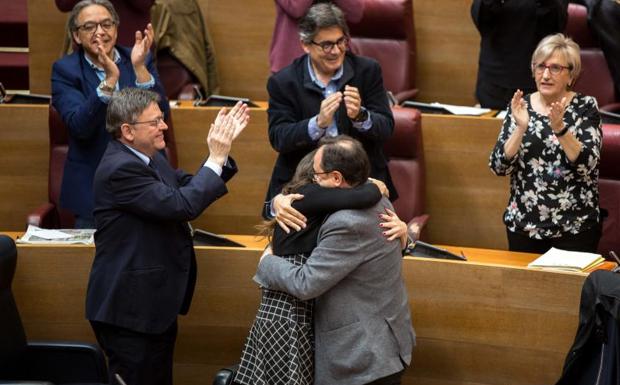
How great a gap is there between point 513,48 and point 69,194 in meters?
1.46

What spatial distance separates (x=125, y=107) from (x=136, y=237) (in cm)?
27

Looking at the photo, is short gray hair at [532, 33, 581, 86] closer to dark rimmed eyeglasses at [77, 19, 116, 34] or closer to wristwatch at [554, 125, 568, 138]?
wristwatch at [554, 125, 568, 138]

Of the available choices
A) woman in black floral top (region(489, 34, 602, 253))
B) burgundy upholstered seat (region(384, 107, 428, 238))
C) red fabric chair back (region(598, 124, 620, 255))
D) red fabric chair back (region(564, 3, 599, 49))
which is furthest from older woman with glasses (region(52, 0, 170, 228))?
red fabric chair back (region(564, 3, 599, 49))

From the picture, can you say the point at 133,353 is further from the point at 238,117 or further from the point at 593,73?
the point at 593,73

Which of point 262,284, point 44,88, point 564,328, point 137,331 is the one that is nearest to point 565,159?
point 564,328

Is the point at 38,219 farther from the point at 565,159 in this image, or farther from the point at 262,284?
the point at 565,159

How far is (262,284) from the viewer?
2.26 m

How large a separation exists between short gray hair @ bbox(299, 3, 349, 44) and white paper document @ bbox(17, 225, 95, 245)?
69 cm

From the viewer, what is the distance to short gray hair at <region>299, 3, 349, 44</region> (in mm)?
2627

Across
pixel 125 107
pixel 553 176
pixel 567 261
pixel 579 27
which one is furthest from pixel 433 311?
pixel 579 27

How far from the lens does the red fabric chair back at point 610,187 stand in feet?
9.86

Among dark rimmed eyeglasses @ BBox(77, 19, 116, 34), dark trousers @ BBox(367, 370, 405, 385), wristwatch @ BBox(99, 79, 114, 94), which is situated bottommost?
dark trousers @ BBox(367, 370, 405, 385)

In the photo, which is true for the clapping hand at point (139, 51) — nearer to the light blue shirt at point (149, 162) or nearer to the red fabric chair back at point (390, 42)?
the light blue shirt at point (149, 162)

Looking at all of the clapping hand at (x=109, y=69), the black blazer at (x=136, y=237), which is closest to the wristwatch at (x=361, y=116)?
the black blazer at (x=136, y=237)
